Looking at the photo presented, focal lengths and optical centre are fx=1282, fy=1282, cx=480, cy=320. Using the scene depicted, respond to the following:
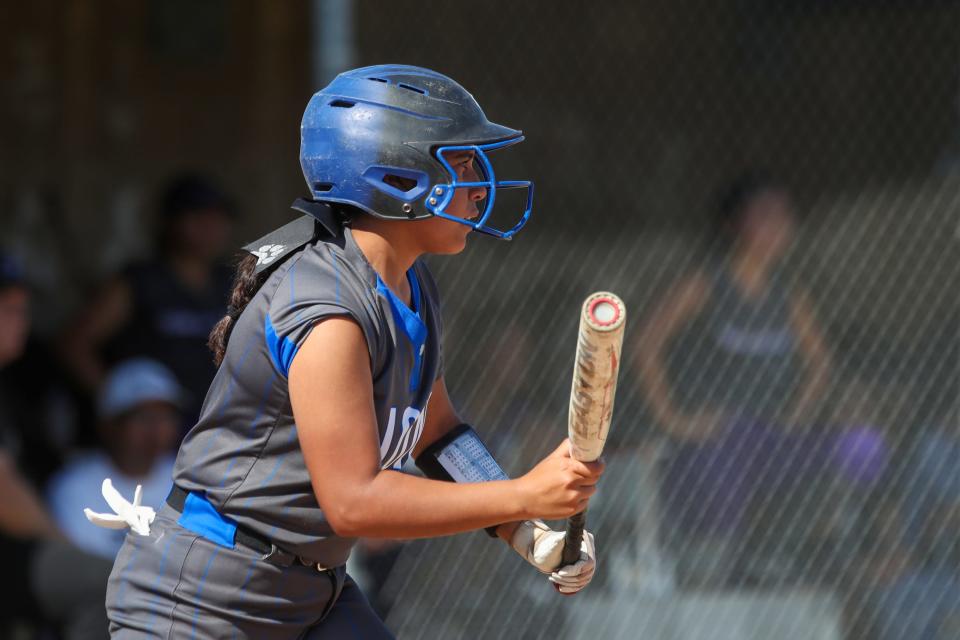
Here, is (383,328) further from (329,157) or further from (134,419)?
(134,419)

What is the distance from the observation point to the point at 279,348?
6.75 feet

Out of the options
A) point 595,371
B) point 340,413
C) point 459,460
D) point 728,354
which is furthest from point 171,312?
point 595,371

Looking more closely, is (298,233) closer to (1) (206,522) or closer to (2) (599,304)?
(1) (206,522)

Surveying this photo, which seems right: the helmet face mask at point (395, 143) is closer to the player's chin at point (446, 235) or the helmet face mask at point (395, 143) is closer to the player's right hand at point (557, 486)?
the player's chin at point (446, 235)

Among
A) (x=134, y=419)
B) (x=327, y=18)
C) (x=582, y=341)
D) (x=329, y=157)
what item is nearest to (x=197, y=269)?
(x=134, y=419)

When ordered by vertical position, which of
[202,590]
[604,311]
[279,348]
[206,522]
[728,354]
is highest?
[604,311]

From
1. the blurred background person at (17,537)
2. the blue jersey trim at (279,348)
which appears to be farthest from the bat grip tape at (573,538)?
the blurred background person at (17,537)

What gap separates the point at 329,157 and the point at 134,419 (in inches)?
98.8

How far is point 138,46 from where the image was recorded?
228 inches

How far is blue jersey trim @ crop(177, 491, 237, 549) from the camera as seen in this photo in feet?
7.22

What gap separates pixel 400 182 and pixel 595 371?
52 centimetres

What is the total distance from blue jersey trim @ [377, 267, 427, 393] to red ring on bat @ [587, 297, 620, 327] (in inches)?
16.6

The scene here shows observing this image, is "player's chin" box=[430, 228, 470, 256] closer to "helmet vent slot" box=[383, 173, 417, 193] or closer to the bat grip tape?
"helmet vent slot" box=[383, 173, 417, 193]

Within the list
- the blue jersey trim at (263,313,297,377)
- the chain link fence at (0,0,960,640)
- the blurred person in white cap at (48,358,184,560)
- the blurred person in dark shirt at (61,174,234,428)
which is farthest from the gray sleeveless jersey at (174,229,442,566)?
the blurred person in dark shirt at (61,174,234,428)
